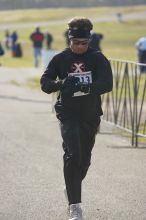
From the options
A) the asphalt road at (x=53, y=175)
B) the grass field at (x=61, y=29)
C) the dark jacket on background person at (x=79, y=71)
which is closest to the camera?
the dark jacket on background person at (x=79, y=71)

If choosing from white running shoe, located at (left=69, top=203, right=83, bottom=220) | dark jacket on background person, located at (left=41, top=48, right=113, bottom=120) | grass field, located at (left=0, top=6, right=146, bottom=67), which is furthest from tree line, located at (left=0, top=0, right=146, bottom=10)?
white running shoe, located at (left=69, top=203, right=83, bottom=220)

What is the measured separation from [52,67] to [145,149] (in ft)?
17.0

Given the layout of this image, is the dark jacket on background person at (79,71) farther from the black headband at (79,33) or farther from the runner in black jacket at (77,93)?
the black headband at (79,33)

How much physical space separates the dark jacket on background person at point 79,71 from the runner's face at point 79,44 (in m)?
0.07

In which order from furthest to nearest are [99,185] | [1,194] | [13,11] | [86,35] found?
[13,11], [99,185], [1,194], [86,35]

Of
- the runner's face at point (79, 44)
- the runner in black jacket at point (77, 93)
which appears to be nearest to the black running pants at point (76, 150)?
the runner in black jacket at point (77, 93)

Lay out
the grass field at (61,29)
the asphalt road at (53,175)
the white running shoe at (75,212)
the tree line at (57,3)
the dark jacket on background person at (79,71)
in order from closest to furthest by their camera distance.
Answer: the white running shoe at (75,212) → the dark jacket on background person at (79,71) → the asphalt road at (53,175) → the grass field at (61,29) → the tree line at (57,3)

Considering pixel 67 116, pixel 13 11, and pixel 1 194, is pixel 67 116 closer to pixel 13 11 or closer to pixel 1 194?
pixel 1 194

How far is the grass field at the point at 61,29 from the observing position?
45.1 meters

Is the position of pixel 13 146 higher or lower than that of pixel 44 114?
higher

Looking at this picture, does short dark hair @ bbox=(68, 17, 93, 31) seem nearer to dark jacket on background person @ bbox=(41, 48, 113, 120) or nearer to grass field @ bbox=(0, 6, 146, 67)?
dark jacket on background person @ bbox=(41, 48, 113, 120)

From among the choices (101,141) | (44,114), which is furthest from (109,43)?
(101,141)

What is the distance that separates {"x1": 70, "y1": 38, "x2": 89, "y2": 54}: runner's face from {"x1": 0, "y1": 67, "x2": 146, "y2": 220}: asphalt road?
4.82 ft

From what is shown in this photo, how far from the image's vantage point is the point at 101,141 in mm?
12930
